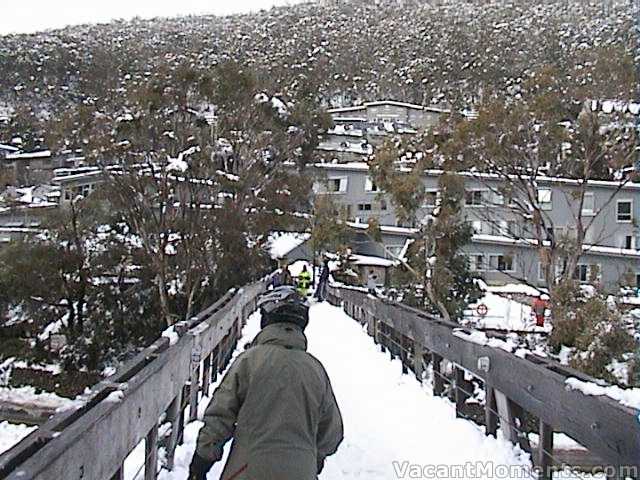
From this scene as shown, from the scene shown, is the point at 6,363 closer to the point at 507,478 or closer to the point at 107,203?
the point at 107,203

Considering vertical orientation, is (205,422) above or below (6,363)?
above

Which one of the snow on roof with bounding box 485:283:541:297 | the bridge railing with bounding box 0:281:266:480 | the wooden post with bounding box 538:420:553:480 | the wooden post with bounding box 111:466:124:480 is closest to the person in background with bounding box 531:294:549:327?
the snow on roof with bounding box 485:283:541:297

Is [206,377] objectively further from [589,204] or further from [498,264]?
[498,264]

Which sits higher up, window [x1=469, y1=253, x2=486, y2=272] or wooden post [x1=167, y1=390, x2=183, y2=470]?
wooden post [x1=167, y1=390, x2=183, y2=470]

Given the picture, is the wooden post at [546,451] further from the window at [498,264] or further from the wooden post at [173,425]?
the window at [498,264]

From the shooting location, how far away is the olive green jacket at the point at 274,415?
10.9 ft

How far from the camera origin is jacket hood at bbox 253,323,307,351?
12.1ft

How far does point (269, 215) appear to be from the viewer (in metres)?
33.6

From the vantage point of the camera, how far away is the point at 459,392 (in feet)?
24.5

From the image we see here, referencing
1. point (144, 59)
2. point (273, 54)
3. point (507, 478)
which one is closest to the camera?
point (507, 478)

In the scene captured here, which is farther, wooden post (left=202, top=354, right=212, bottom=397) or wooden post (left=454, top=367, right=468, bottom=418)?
wooden post (left=202, top=354, right=212, bottom=397)

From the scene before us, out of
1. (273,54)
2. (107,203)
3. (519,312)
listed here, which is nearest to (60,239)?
(107,203)

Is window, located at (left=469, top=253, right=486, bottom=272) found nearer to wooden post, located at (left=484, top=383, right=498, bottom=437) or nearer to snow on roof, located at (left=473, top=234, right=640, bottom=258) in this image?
snow on roof, located at (left=473, top=234, right=640, bottom=258)

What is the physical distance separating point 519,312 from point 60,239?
17942 mm
